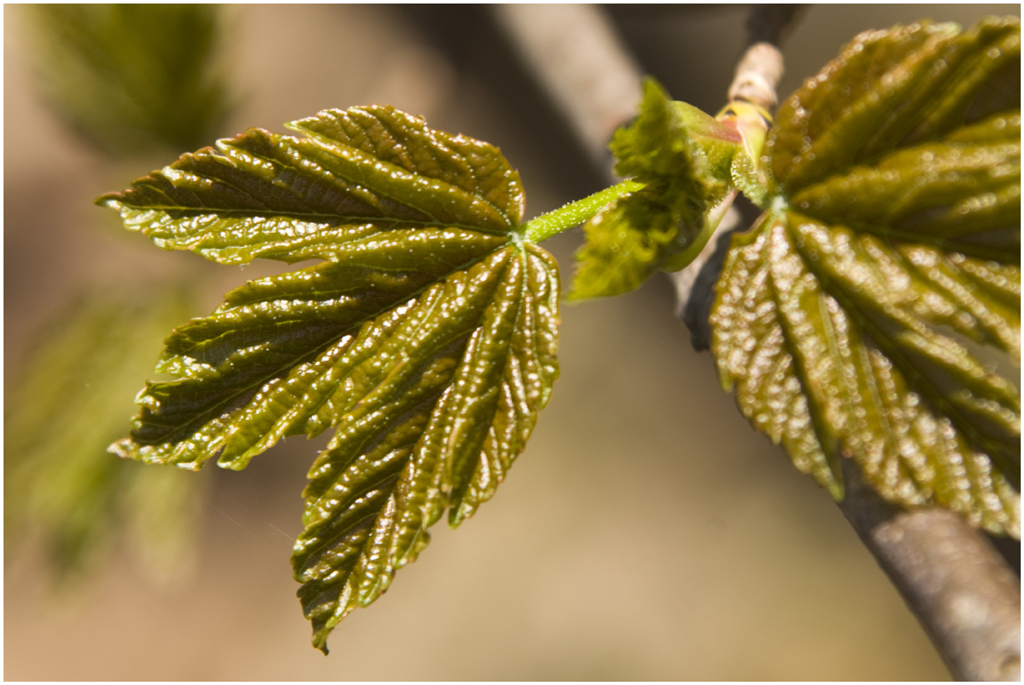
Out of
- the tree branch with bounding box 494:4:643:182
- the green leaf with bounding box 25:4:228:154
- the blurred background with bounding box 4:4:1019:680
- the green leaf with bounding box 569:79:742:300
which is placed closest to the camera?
the green leaf with bounding box 569:79:742:300

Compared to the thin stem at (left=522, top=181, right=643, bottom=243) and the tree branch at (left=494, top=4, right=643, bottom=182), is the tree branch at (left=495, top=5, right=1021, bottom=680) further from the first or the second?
the thin stem at (left=522, top=181, right=643, bottom=243)

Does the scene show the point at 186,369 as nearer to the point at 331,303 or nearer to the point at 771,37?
the point at 331,303

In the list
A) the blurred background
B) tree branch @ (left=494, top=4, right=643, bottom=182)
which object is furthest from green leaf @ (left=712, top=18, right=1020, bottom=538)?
the blurred background

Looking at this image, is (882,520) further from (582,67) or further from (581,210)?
(582,67)

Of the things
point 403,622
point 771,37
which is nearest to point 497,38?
point 771,37

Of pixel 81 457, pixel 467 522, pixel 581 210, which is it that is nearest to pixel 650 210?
pixel 581 210

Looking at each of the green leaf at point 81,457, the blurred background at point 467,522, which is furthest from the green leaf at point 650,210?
the green leaf at point 81,457
